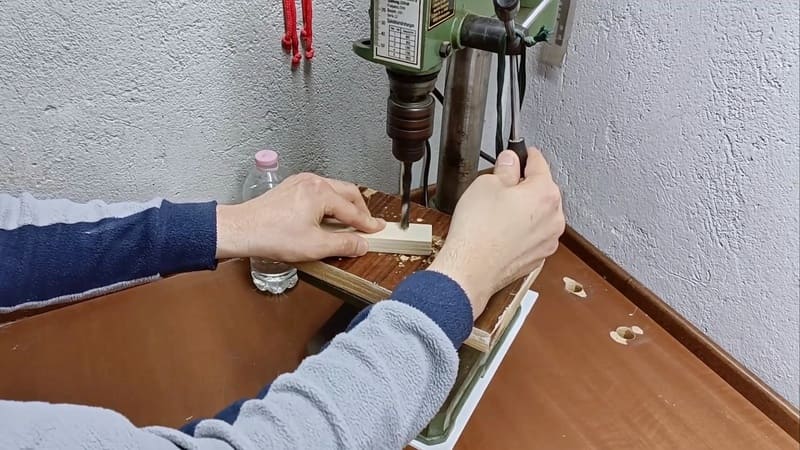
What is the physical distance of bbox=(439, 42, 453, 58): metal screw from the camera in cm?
59

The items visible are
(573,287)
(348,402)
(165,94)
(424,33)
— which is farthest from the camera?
(573,287)

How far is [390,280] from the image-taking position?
64 centimetres

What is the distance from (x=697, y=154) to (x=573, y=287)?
0.83 feet

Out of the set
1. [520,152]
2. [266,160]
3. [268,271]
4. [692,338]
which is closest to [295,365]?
[268,271]

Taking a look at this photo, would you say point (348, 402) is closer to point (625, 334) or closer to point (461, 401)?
point (461, 401)

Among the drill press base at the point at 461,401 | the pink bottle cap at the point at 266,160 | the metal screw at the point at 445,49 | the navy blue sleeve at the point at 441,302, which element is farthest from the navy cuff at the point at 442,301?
the pink bottle cap at the point at 266,160

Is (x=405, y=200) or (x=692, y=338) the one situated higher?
(x=405, y=200)

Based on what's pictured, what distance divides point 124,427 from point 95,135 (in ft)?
1.55

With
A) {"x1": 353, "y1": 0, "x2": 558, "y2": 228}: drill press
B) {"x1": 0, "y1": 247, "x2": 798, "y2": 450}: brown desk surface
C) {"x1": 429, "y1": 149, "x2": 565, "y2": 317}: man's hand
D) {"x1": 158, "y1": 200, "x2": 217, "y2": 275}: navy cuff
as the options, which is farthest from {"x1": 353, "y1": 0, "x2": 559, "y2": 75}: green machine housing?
{"x1": 0, "y1": 247, "x2": 798, "y2": 450}: brown desk surface

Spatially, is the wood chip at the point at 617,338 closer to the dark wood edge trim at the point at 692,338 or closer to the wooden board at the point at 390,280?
the dark wood edge trim at the point at 692,338

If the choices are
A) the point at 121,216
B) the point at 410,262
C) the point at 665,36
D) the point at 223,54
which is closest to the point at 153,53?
the point at 223,54

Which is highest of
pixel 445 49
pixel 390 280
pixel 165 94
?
pixel 445 49

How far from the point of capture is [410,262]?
671mm

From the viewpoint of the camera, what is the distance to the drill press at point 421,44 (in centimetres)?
57
